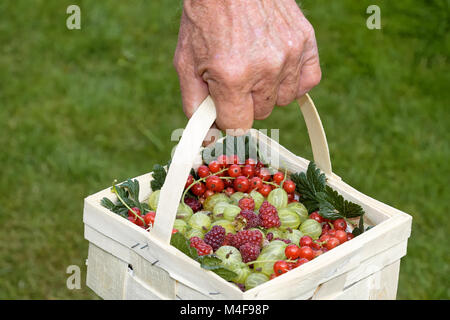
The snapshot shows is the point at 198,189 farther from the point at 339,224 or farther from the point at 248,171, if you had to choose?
the point at 339,224

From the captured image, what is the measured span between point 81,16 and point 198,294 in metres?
2.29

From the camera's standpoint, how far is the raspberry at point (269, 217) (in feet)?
4.41

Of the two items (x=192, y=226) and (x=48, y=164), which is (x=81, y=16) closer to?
(x=48, y=164)

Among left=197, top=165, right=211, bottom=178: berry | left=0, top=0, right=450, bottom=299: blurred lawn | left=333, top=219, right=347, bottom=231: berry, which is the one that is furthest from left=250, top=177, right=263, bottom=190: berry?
left=0, top=0, right=450, bottom=299: blurred lawn

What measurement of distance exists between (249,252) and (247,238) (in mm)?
44

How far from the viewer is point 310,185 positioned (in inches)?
57.5

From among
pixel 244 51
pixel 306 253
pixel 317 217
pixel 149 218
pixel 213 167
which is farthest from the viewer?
pixel 213 167

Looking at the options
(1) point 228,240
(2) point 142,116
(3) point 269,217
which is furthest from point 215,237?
(2) point 142,116

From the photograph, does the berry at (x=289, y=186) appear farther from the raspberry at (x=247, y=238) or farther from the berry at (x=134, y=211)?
the berry at (x=134, y=211)

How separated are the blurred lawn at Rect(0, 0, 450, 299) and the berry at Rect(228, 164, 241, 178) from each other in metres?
0.82

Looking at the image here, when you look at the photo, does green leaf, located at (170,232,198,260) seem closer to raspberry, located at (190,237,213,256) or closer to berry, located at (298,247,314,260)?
raspberry, located at (190,237,213,256)

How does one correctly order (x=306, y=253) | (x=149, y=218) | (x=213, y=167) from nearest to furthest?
1. (x=306, y=253)
2. (x=149, y=218)
3. (x=213, y=167)

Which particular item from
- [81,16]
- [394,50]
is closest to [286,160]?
[394,50]

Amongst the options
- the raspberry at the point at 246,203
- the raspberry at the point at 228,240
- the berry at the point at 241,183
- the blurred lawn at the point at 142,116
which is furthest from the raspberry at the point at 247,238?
the blurred lawn at the point at 142,116
